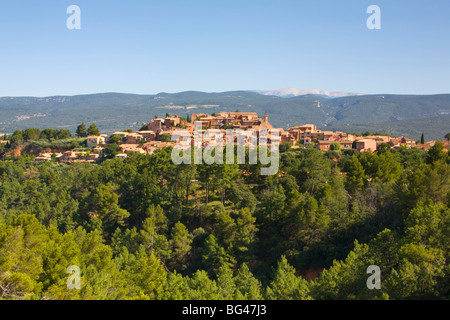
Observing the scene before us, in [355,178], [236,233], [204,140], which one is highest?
[204,140]

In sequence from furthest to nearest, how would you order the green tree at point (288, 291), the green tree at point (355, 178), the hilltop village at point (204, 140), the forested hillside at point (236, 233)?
the hilltop village at point (204, 140), the green tree at point (355, 178), the green tree at point (288, 291), the forested hillside at point (236, 233)

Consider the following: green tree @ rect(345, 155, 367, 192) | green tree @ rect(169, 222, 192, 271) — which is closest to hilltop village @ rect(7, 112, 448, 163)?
green tree @ rect(345, 155, 367, 192)

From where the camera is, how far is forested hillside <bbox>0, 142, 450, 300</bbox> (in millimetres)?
15547

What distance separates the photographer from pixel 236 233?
26.5 meters

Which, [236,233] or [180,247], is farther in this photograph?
[236,233]

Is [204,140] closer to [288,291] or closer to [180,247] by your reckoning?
[180,247]

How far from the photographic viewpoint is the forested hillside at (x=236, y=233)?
15547 mm

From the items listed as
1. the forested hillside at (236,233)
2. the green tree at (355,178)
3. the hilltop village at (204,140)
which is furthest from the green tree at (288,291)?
the hilltop village at (204,140)

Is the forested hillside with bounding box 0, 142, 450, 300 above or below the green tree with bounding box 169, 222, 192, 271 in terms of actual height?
above

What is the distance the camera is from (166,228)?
1149 inches

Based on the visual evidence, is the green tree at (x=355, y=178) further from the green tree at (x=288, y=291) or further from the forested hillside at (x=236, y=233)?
the green tree at (x=288, y=291)

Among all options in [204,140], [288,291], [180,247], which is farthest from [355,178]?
[204,140]

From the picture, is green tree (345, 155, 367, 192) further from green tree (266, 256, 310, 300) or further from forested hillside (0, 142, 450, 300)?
green tree (266, 256, 310, 300)
